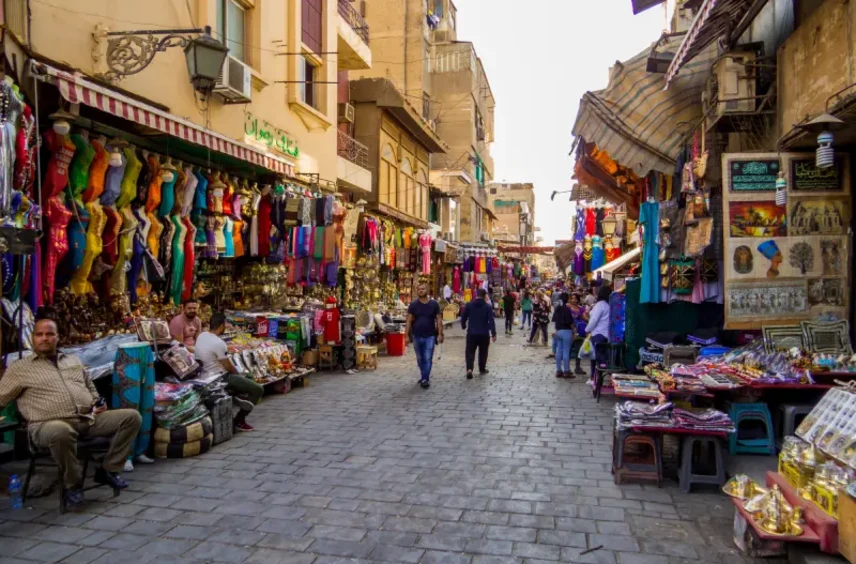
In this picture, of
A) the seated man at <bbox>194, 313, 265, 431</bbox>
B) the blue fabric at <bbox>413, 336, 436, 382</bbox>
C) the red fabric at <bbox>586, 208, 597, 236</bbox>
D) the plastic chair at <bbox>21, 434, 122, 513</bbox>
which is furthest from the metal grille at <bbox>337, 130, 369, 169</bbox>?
the plastic chair at <bbox>21, 434, 122, 513</bbox>

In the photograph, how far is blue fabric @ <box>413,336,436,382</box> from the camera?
10438 millimetres

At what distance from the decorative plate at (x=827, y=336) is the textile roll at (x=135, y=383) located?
6931 mm

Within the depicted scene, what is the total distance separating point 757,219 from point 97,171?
7571 mm

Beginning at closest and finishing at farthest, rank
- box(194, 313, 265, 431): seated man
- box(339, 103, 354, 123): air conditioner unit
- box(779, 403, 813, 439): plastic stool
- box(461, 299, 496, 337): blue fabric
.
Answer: box(779, 403, 813, 439): plastic stool → box(194, 313, 265, 431): seated man → box(461, 299, 496, 337): blue fabric → box(339, 103, 354, 123): air conditioner unit

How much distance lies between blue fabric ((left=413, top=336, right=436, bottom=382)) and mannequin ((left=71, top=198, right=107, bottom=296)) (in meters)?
5.19

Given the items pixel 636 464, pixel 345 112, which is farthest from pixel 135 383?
pixel 345 112

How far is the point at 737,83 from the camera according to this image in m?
7.23

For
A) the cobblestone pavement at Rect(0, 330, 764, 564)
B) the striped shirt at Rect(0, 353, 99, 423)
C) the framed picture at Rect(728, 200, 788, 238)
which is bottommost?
the cobblestone pavement at Rect(0, 330, 764, 564)

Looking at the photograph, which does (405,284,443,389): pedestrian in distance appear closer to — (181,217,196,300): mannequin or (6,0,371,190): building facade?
(6,0,371,190): building facade

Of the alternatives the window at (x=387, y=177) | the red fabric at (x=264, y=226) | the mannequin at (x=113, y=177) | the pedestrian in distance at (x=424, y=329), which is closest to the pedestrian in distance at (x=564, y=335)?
the pedestrian in distance at (x=424, y=329)

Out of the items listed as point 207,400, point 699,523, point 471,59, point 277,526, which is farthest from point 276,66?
point 471,59

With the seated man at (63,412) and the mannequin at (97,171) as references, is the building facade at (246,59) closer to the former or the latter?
the mannequin at (97,171)

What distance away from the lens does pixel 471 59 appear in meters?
33.0

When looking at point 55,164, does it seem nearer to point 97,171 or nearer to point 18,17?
point 97,171
